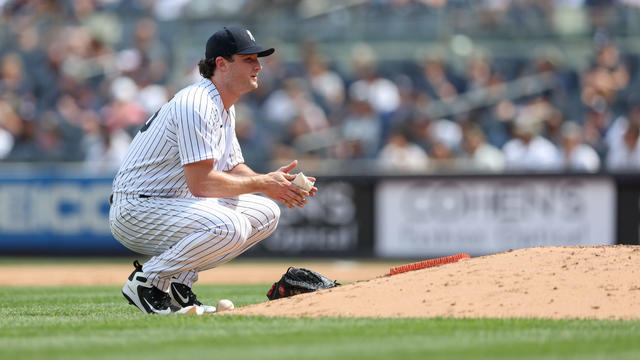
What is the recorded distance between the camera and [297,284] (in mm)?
6465

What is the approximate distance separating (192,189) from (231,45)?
92cm

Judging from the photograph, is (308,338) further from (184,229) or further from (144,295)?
(144,295)

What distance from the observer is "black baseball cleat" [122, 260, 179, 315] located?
240 inches

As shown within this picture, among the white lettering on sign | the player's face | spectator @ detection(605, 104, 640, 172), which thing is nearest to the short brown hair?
the player's face

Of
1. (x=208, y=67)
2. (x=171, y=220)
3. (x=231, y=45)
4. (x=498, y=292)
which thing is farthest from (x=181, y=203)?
(x=498, y=292)

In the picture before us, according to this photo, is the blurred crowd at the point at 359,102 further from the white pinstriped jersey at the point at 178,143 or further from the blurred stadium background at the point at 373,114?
the white pinstriped jersey at the point at 178,143

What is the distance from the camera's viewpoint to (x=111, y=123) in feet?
49.7

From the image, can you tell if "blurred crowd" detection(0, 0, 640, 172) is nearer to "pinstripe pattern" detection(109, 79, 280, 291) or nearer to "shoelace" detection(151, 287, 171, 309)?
"pinstripe pattern" detection(109, 79, 280, 291)

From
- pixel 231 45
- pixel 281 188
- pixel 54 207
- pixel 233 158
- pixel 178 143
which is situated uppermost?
pixel 231 45

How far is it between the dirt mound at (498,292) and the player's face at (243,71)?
1352 mm

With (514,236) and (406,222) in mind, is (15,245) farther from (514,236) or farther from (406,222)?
(514,236)

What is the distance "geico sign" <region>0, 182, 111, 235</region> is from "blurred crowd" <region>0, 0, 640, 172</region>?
1.42 ft

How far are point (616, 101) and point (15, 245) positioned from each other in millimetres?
9160

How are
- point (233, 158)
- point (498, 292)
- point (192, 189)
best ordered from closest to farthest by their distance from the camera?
point (498, 292) < point (192, 189) < point (233, 158)
